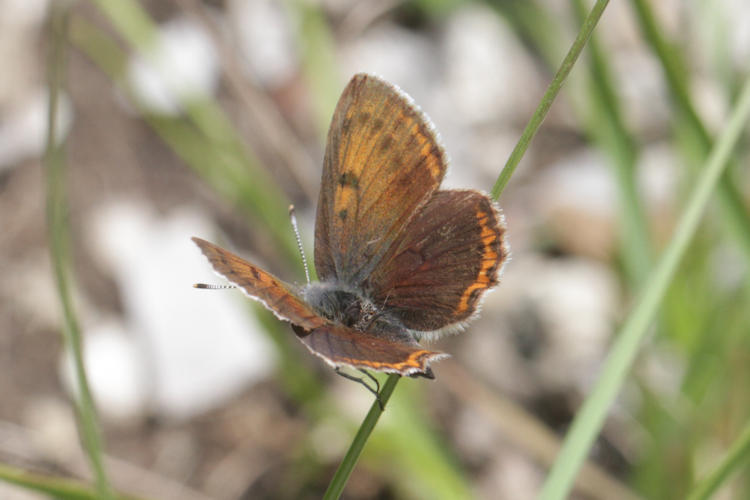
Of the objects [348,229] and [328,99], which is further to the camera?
[328,99]

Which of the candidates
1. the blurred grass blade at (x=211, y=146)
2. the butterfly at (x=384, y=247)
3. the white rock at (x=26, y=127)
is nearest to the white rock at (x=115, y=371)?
the blurred grass blade at (x=211, y=146)

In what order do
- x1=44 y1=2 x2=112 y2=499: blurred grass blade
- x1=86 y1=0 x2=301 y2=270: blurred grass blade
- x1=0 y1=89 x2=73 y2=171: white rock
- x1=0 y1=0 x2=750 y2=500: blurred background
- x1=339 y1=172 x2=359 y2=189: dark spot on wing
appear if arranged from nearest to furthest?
x1=44 y1=2 x2=112 y2=499: blurred grass blade
x1=339 y1=172 x2=359 y2=189: dark spot on wing
x1=0 y1=0 x2=750 y2=500: blurred background
x1=86 y1=0 x2=301 y2=270: blurred grass blade
x1=0 y1=89 x2=73 y2=171: white rock

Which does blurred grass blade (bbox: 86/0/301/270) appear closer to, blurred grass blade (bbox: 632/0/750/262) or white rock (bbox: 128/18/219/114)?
white rock (bbox: 128/18/219/114)

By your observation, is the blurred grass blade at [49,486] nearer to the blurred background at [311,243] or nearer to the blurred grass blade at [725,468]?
the blurred background at [311,243]

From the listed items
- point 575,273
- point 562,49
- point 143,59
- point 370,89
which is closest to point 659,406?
point 575,273

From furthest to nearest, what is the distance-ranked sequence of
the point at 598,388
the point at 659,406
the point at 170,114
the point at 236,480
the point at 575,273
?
the point at 170,114 < the point at 575,273 < the point at 236,480 < the point at 659,406 < the point at 598,388

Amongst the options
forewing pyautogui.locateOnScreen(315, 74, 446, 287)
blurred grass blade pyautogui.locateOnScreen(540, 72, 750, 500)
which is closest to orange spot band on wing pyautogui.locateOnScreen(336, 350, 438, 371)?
blurred grass blade pyautogui.locateOnScreen(540, 72, 750, 500)

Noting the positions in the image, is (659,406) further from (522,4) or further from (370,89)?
(522,4)

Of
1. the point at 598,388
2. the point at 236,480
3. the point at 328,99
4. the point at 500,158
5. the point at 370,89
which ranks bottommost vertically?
the point at 236,480

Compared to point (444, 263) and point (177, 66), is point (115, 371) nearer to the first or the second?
point (177, 66)
